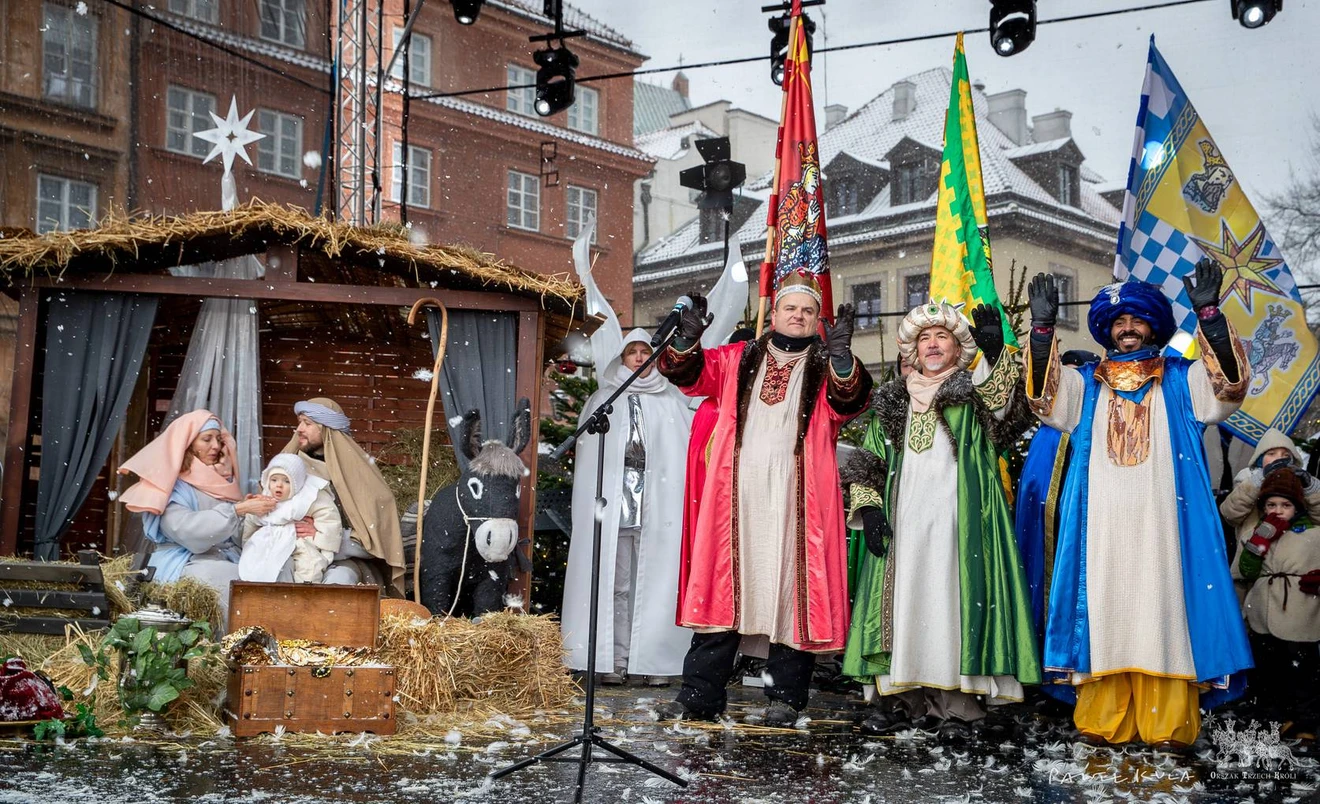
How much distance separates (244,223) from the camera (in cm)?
755

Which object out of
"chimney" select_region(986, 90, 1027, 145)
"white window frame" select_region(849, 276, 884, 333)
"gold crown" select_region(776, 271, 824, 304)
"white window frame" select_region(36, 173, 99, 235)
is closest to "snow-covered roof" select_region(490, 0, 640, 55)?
"white window frame" select_region(849, 276, 884, 333)

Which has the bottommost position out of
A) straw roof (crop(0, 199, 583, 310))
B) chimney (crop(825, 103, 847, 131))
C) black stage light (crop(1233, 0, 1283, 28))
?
straw roof (crop(0, 199, 583, 310))

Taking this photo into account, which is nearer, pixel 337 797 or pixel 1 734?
pixel 337 797

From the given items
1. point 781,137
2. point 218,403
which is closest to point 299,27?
point 218,403

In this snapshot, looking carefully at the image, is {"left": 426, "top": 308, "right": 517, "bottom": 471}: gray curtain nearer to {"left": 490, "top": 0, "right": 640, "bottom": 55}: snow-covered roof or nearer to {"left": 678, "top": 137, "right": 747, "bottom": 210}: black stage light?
{"left": 678, "top": 137, "right": 747, "bottom": 210}: black stage light

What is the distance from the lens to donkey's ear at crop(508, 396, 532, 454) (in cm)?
761

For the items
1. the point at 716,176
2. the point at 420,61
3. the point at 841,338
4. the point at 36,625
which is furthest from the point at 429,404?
→ the point at 420,61

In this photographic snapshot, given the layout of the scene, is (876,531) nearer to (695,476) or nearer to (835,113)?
(695,476)

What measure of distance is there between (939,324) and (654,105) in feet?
96.4

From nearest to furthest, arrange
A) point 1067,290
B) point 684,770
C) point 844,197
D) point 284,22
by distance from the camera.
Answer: point 684,770, point 284,22, point 1067,290, point 844,197

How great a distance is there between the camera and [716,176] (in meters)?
9.55

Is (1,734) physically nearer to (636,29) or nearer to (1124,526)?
(1124,526)

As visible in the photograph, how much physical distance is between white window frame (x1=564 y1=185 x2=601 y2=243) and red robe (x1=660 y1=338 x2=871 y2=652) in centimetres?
1931

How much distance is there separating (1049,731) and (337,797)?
10.9 ft
